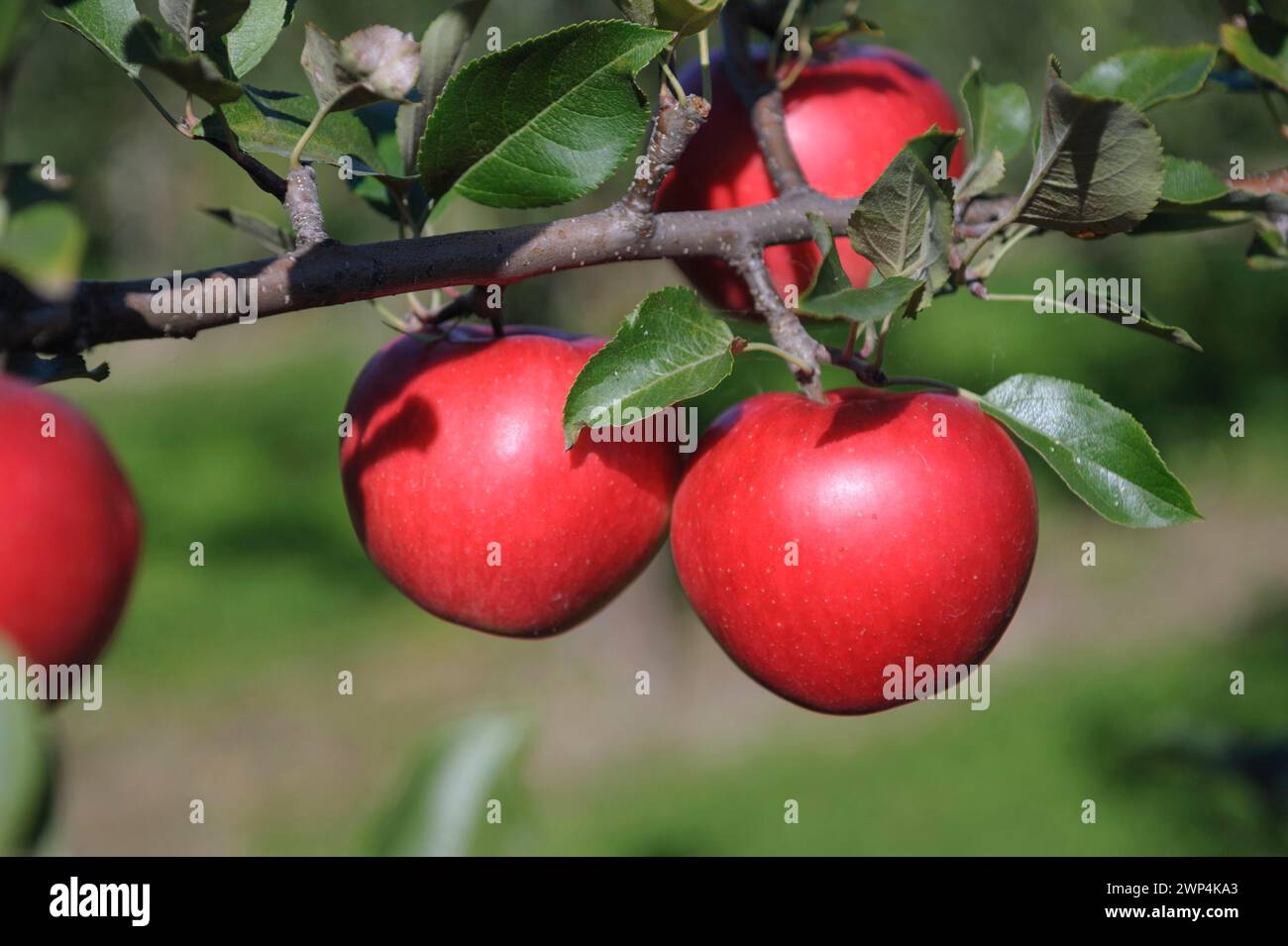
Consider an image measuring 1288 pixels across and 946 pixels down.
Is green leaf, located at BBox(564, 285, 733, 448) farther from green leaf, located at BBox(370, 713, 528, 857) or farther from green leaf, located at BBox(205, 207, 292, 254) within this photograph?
green leaf, located at BBox(205, 207, 292, 254)

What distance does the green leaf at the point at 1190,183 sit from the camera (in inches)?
28.8

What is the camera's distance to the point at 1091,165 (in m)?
0.63

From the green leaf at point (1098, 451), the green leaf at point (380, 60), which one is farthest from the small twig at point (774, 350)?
the green leaf at point (380, 60)

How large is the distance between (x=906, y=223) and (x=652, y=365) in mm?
153

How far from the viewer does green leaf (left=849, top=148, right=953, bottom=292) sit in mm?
613

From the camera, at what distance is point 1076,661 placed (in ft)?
12.7

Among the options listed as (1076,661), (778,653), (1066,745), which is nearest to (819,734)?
(1066,745)

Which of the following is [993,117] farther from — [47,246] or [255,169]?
[47,246]

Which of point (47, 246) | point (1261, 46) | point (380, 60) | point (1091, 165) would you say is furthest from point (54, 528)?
point (1261, 46)

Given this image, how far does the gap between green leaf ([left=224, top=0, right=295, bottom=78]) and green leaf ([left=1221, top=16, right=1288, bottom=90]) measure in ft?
2.04

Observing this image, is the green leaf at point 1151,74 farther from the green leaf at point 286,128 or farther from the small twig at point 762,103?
the green leaf at point 286,128

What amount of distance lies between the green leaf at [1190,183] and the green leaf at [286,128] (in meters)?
0.49

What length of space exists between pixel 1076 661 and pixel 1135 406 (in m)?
1.75

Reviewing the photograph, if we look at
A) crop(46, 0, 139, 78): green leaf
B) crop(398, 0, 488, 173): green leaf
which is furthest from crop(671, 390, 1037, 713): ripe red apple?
crop(46, 0, 139, 78): green leaf
